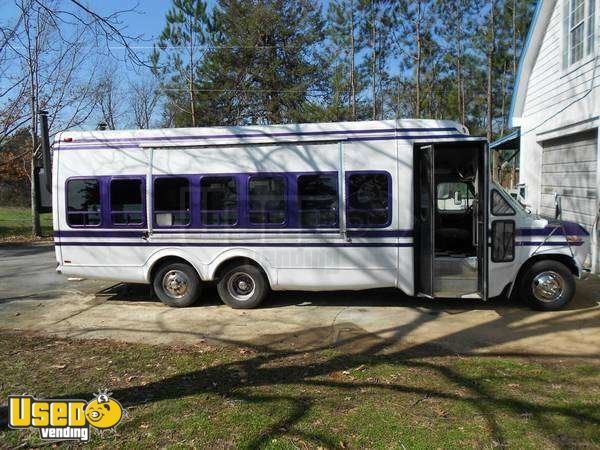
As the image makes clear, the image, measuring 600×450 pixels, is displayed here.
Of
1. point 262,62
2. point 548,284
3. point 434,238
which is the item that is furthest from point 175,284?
point 262,62

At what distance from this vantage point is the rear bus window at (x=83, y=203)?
8.20 m

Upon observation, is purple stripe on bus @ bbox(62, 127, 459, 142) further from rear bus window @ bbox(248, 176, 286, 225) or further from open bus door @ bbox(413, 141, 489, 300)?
rear bus window @ bbox(248, 176, 286, 225)

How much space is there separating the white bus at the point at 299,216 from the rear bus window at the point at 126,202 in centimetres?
2

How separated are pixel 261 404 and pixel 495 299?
16.7ft

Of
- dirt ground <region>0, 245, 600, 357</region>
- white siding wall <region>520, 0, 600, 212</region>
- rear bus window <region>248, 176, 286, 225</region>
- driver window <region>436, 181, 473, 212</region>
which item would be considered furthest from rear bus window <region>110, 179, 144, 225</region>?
white siding wall <region>520, 0, 600, 212</region>

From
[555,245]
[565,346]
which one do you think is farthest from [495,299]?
[565,346]

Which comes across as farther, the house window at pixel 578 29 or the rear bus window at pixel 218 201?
the house window at pixel 578 29

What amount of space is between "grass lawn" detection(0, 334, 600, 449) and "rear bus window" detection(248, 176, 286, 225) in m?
2.30

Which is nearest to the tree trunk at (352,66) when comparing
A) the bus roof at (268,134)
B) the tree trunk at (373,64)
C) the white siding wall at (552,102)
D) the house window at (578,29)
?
the tree trunk at (373,64)

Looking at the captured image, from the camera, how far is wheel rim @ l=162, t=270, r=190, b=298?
8.16 meters

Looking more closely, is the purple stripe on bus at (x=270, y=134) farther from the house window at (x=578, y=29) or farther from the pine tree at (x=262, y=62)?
the pine tree at (x=262, y=62)

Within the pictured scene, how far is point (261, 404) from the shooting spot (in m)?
4.38

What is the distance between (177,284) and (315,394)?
13.8ft

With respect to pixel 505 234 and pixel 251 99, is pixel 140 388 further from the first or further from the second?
pixel 251 99
